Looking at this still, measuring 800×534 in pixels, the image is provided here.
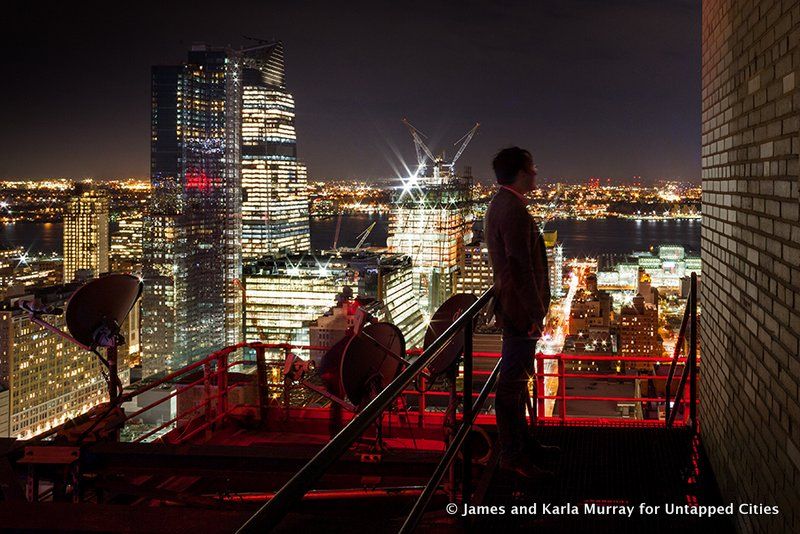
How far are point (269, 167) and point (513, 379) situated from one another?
4070 inches

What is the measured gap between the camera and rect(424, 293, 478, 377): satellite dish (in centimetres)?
346

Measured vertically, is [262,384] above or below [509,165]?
below

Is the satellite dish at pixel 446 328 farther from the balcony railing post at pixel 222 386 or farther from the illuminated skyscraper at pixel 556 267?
the illuminated skyscraper at pixel 556 267

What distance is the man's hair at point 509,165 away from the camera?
2986 millimetres

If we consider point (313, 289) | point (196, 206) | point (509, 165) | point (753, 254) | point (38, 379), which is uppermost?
point (196, 206)

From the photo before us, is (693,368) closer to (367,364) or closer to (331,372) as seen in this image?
(367,364)

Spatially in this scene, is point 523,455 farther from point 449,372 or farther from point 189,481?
point 189,481

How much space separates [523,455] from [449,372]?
562 millimetres

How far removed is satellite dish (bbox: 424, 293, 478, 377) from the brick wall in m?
1.10

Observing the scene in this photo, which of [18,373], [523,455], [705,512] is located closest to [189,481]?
[523,455]

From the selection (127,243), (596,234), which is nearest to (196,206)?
(127,243)

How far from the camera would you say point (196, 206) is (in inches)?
3401

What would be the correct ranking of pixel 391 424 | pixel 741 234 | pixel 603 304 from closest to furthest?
pixel 741 234 < pixel 391 424 < pixel 603 304

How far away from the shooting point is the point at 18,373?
45.9 m
